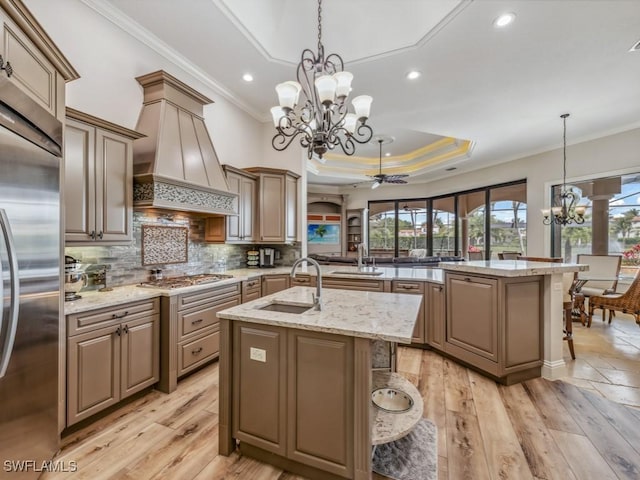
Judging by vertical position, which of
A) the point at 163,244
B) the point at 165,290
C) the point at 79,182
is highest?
the point at 79,182

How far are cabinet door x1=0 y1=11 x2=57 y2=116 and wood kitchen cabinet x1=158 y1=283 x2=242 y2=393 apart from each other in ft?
5.28

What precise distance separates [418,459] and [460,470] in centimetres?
23

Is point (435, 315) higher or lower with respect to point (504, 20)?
lower

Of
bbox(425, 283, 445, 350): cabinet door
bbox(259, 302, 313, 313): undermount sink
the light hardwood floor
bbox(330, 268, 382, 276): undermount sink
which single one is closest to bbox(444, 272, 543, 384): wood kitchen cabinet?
the light hardwood floor

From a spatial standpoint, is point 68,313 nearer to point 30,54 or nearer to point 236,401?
point 236,401

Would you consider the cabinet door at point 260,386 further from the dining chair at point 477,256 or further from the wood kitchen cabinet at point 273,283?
the dining chair at point 477,256

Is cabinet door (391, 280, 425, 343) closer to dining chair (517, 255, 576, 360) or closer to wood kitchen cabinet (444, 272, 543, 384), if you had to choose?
wood kitchen cabinet (444, 272, 543, 384)

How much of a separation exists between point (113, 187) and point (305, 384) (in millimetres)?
2196

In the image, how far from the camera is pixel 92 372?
200cm

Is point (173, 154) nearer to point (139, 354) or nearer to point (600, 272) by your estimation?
point (139, 354)

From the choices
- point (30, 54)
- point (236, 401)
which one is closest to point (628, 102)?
point (236, 401)

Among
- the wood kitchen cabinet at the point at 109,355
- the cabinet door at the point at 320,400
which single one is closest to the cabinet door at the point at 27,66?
the wood kitchen cabinet at the point at 109,355

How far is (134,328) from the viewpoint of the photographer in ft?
7.50

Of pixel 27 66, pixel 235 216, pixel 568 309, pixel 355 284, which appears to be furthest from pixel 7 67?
pixel 568 309
